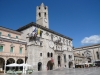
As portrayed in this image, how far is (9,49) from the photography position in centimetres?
2820

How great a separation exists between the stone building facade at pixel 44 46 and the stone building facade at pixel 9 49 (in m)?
2.55

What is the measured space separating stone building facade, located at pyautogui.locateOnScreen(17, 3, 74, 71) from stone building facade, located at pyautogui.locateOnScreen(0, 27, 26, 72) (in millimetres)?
2552

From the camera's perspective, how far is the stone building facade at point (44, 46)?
33031mm

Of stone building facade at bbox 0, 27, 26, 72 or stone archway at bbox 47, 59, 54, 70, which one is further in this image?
stone archway at bbox 47, 59, 54, 70

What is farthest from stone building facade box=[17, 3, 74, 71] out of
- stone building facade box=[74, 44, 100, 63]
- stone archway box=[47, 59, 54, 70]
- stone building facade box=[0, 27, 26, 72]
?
stone building facade box=[74, 44, 100, 63]

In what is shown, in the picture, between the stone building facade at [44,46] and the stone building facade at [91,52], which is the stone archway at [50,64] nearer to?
the stone building facade at [44,46]

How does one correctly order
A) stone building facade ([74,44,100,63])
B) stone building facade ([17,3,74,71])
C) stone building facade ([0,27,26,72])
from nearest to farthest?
stone building facade ([0,27,26,72])
stone building facade ([17,3,74,71])
stone building facade ([74,44,100,63])

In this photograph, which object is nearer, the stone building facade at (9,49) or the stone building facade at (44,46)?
the stone building facade at (9,49)

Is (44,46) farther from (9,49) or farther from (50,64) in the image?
(9,49)

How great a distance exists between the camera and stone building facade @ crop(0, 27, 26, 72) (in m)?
26.8

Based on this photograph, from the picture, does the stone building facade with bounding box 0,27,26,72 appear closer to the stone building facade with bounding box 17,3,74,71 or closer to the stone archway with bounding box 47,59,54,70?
the stone building facade with bounding box 17,3,74,71

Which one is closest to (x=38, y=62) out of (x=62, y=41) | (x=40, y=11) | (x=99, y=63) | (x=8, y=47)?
(x=8, y=47)

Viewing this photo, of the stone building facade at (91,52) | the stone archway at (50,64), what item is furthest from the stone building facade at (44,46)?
the stone building facade at (91,52)

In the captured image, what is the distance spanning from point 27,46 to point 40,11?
1947cm
